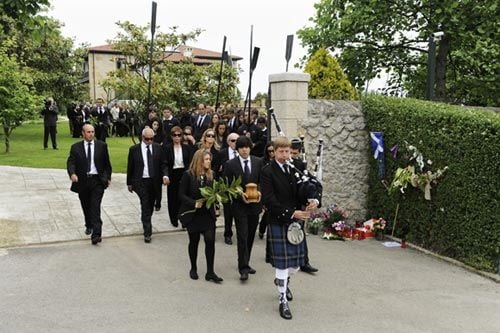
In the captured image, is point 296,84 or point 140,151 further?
point 296,84

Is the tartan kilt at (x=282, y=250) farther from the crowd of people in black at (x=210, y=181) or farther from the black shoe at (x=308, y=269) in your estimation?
the black shoe at (x=308, y=269)

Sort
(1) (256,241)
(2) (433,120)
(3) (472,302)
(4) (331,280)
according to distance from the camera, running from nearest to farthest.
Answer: (3) (472,302), (4) (331,280), (2) (433,120), (1) (256,241)

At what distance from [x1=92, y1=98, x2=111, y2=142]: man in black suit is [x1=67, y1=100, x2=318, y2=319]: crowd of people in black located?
9.29 meters

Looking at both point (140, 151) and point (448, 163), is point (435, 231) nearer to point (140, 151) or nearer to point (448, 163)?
point (448, 163)

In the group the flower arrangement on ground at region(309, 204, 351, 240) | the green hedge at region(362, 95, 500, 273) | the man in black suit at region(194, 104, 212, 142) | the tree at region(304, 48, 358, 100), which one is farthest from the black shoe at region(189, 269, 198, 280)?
the man in black suit at region(194, 104, 212, 142)

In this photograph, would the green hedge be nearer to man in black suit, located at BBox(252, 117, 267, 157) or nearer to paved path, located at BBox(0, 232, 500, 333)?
paved path, located at BBox(0, 232, 500, 333)

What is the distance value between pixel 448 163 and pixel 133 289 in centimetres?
488

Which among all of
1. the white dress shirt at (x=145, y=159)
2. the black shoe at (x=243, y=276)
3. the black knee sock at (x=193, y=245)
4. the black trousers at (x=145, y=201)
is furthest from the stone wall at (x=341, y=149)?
the black knee sock at (x=193, y=245)

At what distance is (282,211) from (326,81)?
16.7 feet

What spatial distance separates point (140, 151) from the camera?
8.21 meters

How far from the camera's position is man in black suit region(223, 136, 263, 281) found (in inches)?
250

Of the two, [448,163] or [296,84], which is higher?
[296,84]

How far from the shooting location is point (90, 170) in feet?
26.1

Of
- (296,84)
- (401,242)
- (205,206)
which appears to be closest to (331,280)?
(205,206)
